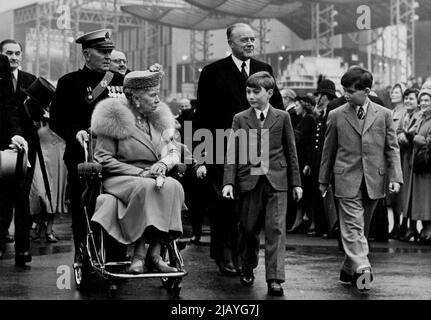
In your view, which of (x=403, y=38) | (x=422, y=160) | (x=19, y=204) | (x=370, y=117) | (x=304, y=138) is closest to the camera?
(x=370, y=117)

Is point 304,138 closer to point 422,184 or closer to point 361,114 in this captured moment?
point 422,184

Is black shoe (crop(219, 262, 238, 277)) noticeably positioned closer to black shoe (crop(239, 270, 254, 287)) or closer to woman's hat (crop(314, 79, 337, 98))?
black shoe (crop(239, 270, 254, 287))

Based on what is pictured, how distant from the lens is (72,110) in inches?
352

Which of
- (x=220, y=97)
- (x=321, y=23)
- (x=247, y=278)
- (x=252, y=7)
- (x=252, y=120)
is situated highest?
(x=252, y=7)

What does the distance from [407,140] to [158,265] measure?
21.0 feet

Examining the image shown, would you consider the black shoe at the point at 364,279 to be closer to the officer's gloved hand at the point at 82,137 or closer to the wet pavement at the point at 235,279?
the wet pavement at the point at 235,279

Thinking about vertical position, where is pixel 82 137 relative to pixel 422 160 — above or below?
above

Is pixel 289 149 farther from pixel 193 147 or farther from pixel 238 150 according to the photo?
pixel 193 147

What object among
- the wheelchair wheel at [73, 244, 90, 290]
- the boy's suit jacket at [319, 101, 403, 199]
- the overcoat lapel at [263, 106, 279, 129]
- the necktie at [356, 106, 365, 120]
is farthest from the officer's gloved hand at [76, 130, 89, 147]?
the necktie at [356, 106, 365, 120]

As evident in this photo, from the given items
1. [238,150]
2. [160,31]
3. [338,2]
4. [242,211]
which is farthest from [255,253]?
[160,31]

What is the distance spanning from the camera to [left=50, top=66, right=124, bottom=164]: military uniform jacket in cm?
891

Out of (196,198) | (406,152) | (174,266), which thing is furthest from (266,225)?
(406,152)

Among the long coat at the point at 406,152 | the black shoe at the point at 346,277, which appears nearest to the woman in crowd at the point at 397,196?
the long coat at the point at 406,152
